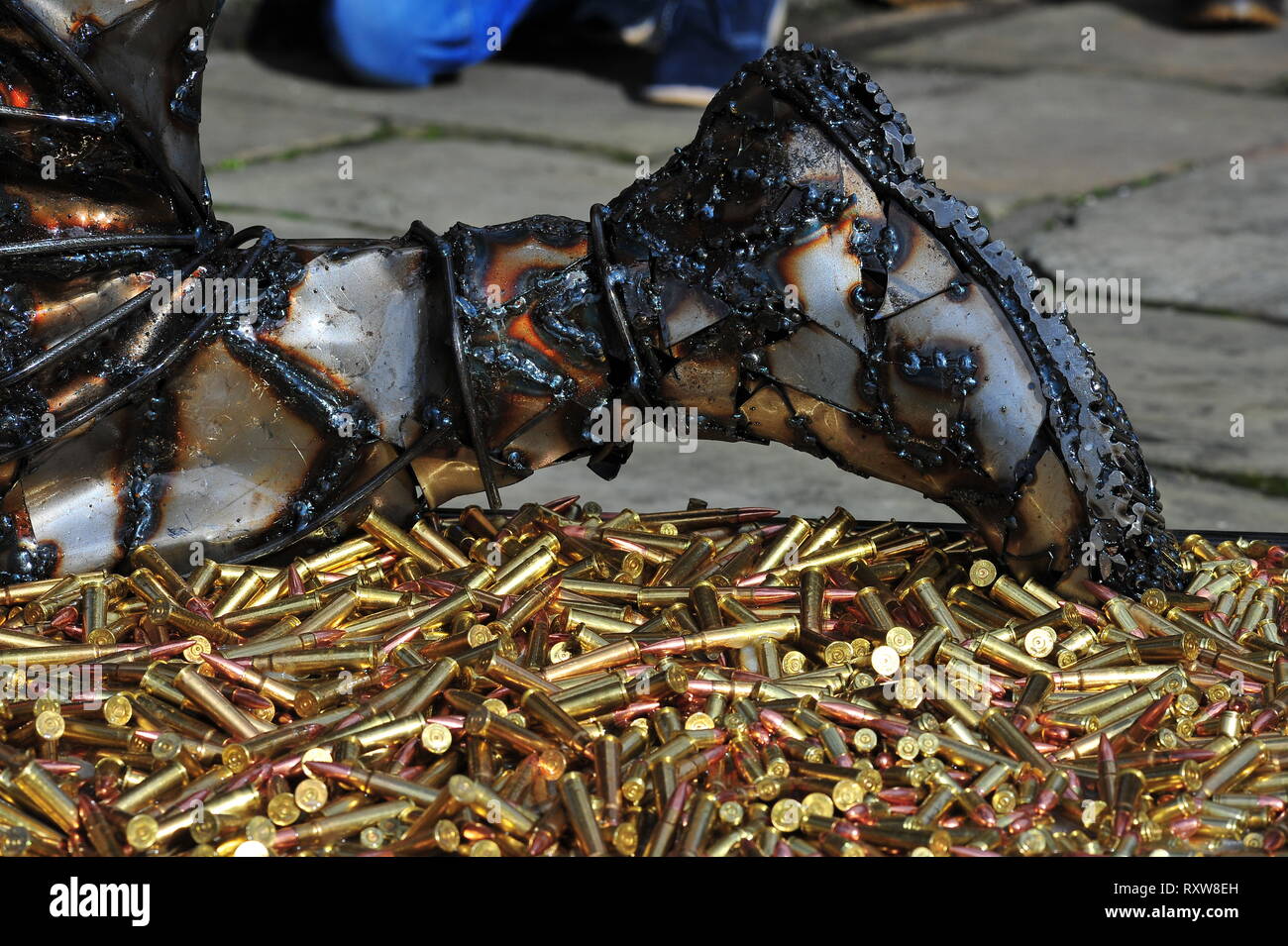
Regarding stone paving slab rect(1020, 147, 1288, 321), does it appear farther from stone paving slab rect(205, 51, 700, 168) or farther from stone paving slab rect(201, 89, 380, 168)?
stone paving slab rect(201, 89, 380, 168)

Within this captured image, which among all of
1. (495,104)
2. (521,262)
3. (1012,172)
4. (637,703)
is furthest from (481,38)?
(637,703)

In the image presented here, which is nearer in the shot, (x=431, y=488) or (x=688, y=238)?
(x=688, y=238)

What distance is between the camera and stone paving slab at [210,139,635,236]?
13.1 ft

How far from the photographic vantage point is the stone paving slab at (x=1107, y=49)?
595 cm

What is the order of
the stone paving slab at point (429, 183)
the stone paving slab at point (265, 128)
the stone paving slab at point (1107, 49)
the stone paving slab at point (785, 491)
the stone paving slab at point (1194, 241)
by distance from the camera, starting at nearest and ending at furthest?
the stone paving slab at point (785, 491)
the stone paving slab at point (1194, 241)
the stone paving slab at point (429, 183)
the stone paving slab at point (265, 128)
the stone paving slab at point (1107, 49)

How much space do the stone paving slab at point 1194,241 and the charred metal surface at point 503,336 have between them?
199cm

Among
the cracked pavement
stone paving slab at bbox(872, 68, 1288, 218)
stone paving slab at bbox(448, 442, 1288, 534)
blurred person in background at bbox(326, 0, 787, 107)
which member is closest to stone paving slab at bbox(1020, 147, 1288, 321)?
the cracked pavement

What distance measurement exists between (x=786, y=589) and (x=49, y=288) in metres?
0.94

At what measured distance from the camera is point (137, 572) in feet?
5.90

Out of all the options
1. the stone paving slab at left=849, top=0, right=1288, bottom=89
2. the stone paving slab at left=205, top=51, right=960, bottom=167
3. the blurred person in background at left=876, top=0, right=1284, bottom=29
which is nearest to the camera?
the stone paving slab at left=205, top=51, right=960, bottom=167

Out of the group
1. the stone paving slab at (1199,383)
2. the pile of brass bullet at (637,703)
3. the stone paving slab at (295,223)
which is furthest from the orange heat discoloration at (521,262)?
the stone paving slab at (295,223)

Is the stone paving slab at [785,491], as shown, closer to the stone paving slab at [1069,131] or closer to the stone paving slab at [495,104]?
the stone paving slab at [1069,131]

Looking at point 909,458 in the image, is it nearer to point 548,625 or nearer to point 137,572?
point 548,625
